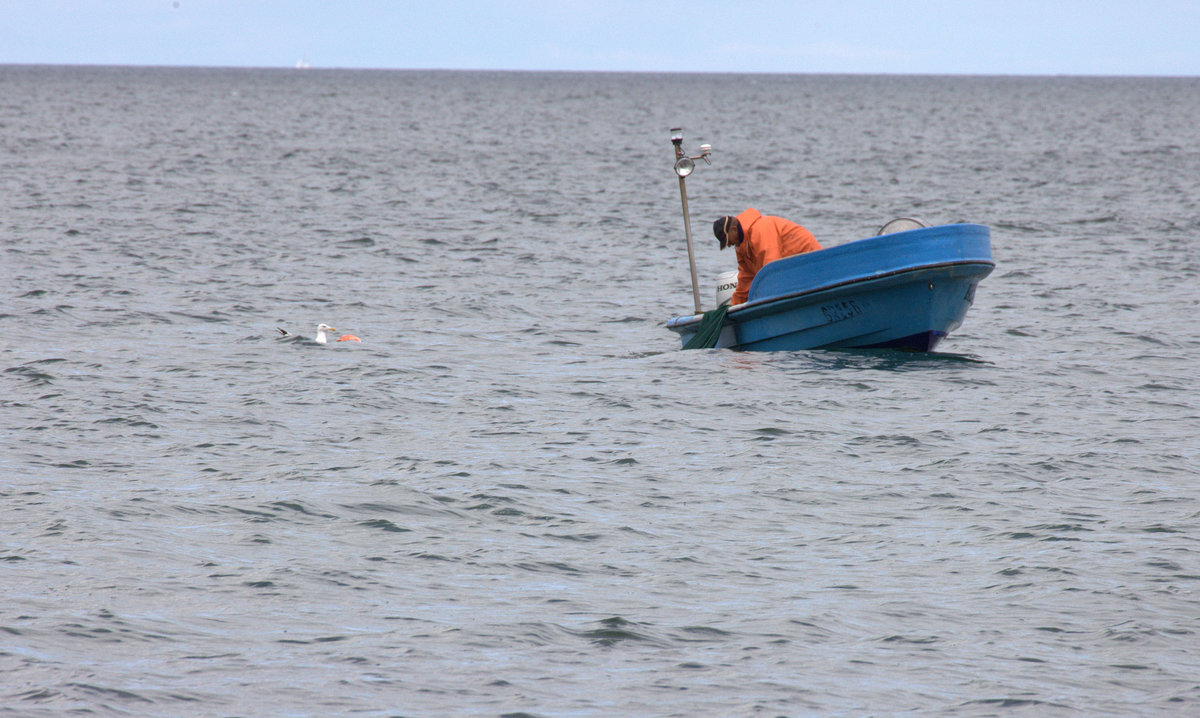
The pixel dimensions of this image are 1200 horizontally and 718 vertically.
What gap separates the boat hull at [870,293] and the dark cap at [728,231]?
0.47m

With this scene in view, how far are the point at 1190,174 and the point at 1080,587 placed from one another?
112ft

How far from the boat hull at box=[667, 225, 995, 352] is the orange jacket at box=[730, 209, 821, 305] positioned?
1.05ft

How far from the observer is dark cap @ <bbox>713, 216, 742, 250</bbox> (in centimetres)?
1312

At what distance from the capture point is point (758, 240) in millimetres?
13328

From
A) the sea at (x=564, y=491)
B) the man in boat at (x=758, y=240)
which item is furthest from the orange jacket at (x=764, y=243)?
the sea at (x=564, y=491)

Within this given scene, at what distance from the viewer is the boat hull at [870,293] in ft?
41.0

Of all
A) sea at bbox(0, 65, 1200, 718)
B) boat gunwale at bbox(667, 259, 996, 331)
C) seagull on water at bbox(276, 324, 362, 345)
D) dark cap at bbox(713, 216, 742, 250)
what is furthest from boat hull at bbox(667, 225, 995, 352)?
seagull on water at bbox(276, 324, 362, 345)

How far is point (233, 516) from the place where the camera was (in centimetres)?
834

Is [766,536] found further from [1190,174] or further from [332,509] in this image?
[1190,174]

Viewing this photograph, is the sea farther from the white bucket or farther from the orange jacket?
the orange jacket

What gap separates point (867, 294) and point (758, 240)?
124cm

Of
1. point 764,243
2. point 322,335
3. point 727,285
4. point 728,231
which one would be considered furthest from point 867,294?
point 322,335

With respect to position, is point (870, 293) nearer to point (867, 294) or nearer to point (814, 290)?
point (867, 294)

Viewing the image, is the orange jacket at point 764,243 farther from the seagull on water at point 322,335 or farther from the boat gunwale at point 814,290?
the seagull on water at point 322,335
